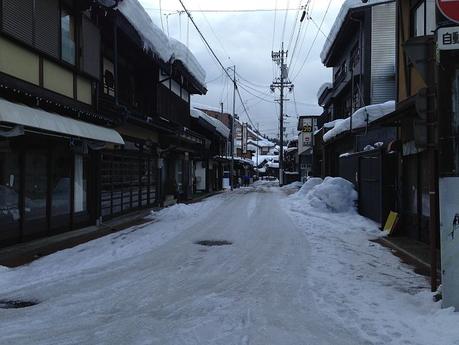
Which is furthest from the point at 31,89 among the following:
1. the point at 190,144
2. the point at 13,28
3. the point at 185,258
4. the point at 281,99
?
the point at 281,99

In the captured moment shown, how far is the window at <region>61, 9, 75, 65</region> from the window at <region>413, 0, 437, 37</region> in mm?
9089

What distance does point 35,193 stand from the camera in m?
11.7

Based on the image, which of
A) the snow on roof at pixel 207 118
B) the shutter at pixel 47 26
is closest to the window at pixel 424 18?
the shutter at pixel 47 26

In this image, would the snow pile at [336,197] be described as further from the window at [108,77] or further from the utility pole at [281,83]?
the utility pole at [281,83]

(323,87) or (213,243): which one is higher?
(323,87)

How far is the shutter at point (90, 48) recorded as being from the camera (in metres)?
14.0

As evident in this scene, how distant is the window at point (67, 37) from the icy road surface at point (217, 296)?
5095 mm

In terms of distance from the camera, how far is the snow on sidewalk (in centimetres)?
525

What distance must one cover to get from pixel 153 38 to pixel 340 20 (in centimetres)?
1281

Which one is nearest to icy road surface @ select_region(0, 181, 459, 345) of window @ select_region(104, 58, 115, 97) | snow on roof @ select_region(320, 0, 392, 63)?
window @ select_region(104, 58, 115, 97)

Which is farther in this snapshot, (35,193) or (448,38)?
(35,193)

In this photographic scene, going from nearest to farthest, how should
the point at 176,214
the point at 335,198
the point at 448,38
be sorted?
the point at 448,38 → the point at 176,214 → the point at 335,198

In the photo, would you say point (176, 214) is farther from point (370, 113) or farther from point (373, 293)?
point (373, 293)

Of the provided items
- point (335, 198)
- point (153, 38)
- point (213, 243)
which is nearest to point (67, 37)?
point (153, 38)
